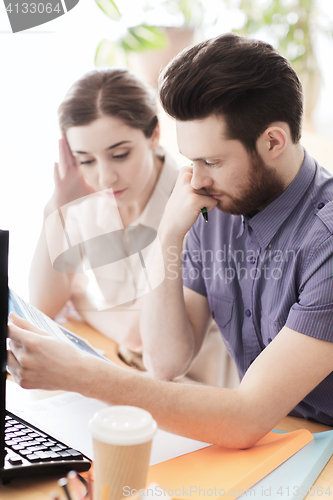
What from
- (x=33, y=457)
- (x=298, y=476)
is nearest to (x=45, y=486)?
(x=33, y=457)

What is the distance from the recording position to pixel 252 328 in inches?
Answer: 41.1

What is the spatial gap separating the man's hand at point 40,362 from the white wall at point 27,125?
2.76ft

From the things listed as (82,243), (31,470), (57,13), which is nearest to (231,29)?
(57,13)

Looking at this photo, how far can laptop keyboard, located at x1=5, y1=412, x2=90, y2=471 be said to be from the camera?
0.58m

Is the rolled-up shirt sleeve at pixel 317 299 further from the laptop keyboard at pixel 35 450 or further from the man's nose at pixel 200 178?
the laptop keyboard at pixel 35 450

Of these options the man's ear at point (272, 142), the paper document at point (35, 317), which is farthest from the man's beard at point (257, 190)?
the paper document at point (35, 317)

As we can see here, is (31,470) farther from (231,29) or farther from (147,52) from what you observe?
(231,29)

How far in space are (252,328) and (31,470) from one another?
60 cm

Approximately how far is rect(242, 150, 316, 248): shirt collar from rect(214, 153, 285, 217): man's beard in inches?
0.7

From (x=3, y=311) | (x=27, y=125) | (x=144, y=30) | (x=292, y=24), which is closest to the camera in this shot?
(x=3, y=311)

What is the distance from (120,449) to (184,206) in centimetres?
68

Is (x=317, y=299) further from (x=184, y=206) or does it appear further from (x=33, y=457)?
(x=33, y=457)

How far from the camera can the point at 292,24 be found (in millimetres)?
1882

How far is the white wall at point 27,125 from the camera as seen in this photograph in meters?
1.50
